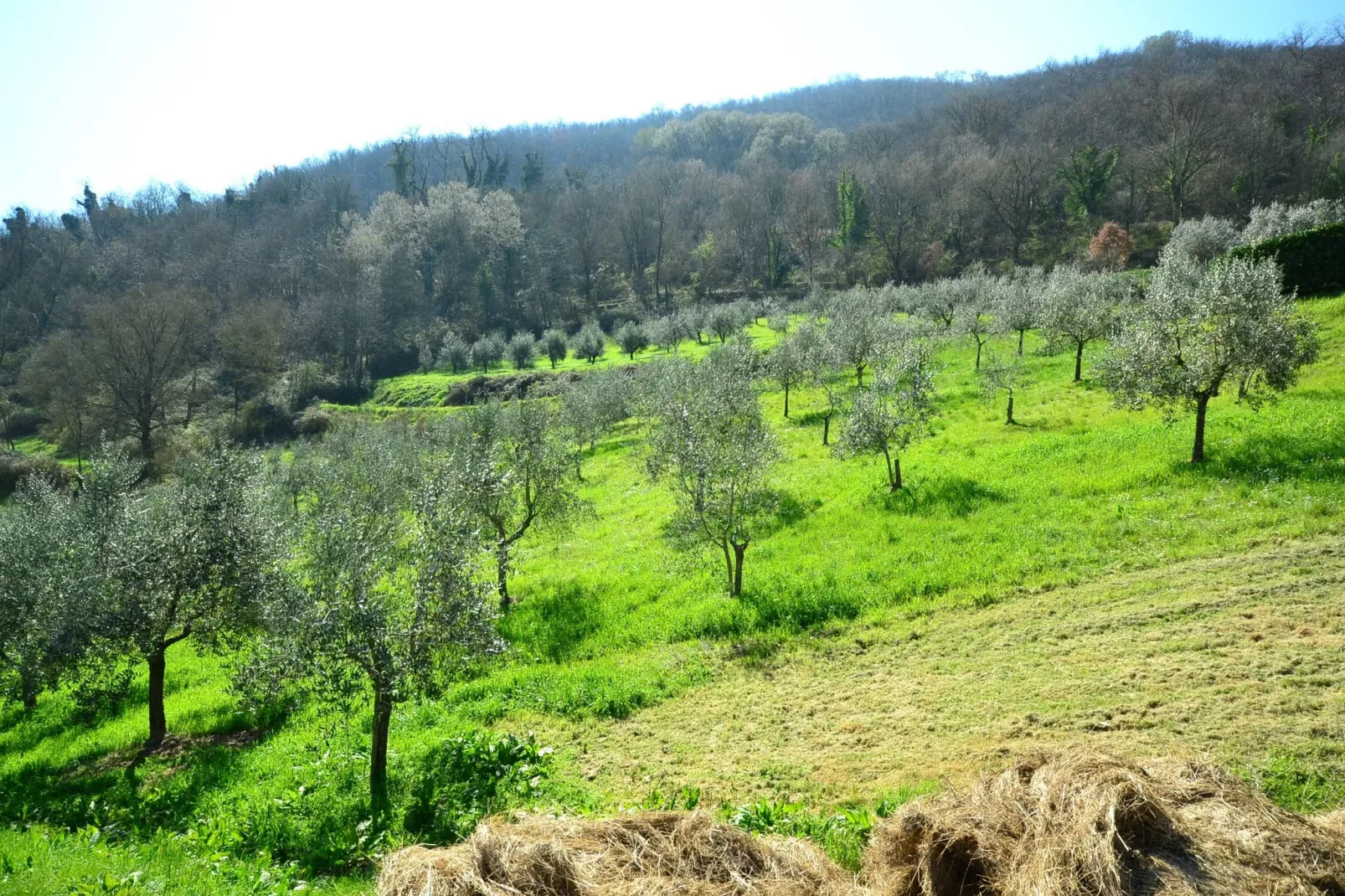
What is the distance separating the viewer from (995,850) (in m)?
5.77

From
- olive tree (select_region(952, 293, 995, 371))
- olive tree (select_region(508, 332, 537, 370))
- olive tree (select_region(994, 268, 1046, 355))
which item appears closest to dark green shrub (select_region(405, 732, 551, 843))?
olive tree (select_region(952, 293, 995, 371))

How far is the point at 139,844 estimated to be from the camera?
1108 centimetres

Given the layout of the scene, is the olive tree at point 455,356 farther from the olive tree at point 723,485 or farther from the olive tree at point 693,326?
the olive tree at point 723,485

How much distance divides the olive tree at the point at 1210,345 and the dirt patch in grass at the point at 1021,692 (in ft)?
27.2

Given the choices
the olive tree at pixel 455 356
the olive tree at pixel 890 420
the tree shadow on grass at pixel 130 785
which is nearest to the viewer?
the tree shadow on grass at pixel 130 785

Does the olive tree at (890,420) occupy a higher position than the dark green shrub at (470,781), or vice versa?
the olive tree at (890,420)

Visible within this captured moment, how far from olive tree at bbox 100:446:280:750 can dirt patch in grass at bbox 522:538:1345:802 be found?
9.49 m

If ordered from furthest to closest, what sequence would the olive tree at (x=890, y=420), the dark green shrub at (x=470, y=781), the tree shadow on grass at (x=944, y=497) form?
the olive tree at (x=890, y=420)
the tree shadow on grass at (x=944, y=497)
the dark green shrub at (x=470, y=781)

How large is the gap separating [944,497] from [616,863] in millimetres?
21728

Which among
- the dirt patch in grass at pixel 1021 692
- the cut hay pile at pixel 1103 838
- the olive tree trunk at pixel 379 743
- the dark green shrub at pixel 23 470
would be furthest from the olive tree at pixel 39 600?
the dark green shrub at pixel 23 470

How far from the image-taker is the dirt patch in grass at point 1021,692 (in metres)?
11.0

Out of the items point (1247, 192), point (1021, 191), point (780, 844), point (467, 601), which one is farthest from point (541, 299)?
point (780, 844)

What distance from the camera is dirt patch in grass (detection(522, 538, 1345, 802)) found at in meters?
11.0

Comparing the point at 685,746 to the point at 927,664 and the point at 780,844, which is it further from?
the point at 780,844
